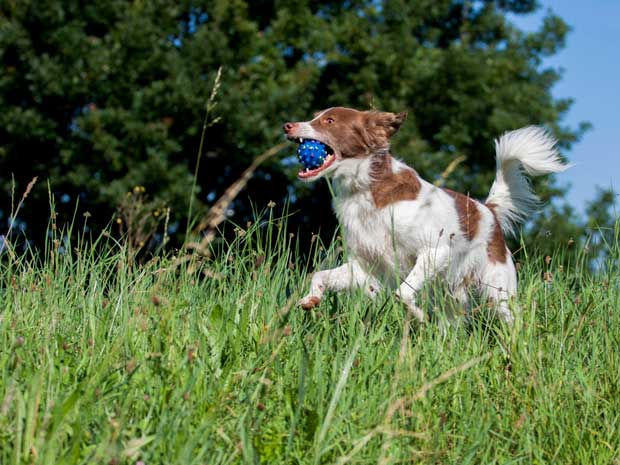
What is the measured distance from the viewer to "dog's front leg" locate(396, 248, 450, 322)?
4508mm

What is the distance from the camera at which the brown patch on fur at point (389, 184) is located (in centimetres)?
593

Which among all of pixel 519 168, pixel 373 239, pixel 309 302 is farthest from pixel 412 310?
pixel 519 168

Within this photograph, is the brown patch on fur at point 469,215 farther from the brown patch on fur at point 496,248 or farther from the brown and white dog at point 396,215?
the brown patch on fur at point 496,248

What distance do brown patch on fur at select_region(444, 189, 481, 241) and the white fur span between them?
4cm

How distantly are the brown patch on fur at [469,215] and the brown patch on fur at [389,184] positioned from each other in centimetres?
45

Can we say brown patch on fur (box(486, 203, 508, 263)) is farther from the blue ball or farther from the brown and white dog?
the blue ball

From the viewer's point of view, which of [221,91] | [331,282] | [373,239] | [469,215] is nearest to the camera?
[331,282]

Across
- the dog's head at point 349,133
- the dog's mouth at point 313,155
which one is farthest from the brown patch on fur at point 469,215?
the dog's mouth at point 313,155

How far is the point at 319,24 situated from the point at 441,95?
3000 millimetres

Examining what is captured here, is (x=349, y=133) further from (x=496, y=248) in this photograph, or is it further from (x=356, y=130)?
(x=496, y=248)

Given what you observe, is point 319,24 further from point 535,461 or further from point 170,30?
point 535,461

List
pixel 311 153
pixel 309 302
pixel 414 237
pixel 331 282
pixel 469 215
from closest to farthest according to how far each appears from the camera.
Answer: pixel 309 302 → pixel 331 282 → pixel 414 237 → pixel 311 153 → pixel 469 215

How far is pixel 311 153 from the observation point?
595 cm

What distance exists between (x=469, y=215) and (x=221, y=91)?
9.83m
